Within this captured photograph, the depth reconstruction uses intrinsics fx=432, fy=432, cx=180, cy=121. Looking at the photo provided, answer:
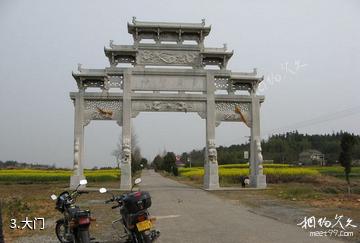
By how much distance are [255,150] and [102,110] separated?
27.7ft

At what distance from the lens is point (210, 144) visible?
2281 cm

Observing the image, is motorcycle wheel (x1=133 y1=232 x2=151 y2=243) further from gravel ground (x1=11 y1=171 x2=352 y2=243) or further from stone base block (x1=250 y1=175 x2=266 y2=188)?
stone base block (x1=250 y1=175 x2=266 y2=188)

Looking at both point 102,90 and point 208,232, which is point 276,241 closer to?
point 208,232

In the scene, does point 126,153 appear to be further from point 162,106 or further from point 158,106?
point 162,106

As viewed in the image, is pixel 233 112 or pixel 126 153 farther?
pixel 233 112

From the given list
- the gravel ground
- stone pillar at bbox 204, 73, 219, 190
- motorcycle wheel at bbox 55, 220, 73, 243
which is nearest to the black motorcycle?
motorcycle wheel at bbox 55, 220, 73, 243

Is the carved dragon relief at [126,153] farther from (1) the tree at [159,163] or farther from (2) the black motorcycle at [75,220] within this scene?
(1) the tree at [159,163]

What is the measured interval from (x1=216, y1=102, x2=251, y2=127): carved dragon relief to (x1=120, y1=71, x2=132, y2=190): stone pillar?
4.81m

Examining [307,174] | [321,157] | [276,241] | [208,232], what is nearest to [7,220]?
[208,232]

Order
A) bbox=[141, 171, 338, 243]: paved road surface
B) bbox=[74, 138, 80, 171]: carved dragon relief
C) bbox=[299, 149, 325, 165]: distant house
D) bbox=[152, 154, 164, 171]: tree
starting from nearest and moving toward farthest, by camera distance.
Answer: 1. bbox=[141, 171, 338, 243]: paved road surface
2. bbox=[74, 138, 80, 171]: carved dragon relief
3. bbox=[299, 149, 325, 165]: distant house
4. bbox=[152, 154, 164, 171]: tree

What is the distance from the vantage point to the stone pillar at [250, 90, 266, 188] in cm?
2308

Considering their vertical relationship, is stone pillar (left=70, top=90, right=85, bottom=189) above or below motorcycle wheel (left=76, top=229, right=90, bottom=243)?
above

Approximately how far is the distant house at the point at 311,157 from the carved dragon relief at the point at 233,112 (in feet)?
172

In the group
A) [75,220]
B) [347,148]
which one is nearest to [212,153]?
[347,148]
